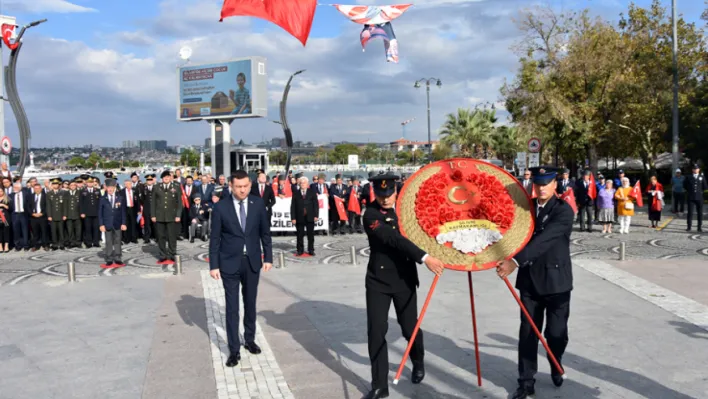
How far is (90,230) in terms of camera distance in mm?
16875

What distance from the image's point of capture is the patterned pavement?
1277 centimetres

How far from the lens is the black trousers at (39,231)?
54.5 feet

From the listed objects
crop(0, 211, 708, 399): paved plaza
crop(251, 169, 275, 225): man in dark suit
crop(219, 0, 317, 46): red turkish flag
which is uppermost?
crop(219, 0, 317, 46): red turkish flag

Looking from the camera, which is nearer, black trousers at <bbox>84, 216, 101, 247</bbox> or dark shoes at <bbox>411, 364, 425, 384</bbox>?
dark shoes at <bbox>411, 364, 425, 384</bbox>

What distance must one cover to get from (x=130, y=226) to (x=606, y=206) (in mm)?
13283

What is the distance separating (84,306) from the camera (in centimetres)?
927

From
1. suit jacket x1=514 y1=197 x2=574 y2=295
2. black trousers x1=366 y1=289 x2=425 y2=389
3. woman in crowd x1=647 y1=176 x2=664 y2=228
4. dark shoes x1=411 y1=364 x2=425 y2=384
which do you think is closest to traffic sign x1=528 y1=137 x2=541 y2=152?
woman in crowd x1=647 y1=176 x2=664 y2=228

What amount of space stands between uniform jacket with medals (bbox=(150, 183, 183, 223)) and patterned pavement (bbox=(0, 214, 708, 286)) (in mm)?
1074

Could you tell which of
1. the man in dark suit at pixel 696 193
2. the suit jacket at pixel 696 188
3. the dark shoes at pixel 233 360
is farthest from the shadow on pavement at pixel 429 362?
the suit jacket at pixel 696 188

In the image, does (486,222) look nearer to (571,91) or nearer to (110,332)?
(110,332)

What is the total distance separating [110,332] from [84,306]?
5.96ft

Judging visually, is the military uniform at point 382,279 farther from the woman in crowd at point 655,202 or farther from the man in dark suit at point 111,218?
the woman in crowd at point 655,202

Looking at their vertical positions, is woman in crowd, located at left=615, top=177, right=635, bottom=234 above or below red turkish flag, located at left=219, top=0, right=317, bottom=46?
below

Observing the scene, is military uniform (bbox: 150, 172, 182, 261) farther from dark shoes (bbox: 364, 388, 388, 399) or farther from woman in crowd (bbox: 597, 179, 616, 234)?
woman in crowd (bbox: 597, 179, 616, 234)
